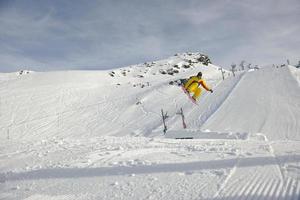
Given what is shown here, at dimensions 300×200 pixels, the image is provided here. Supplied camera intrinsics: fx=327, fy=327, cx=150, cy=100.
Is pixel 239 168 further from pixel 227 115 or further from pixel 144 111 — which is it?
pixel 144 111

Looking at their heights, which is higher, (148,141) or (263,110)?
(263,110)

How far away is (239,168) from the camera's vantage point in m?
6.83

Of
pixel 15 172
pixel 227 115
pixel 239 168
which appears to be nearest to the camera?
pixel 239 168

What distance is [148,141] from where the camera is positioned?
1184cm

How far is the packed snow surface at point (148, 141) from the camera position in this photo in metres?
6.11

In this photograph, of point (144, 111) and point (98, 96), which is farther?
point (98, 96)

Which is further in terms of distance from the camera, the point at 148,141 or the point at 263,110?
the point at 263,110

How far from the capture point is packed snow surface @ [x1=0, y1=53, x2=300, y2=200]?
20.1 ft

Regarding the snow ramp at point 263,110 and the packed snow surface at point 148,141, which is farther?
the snow ramp at point 263,110

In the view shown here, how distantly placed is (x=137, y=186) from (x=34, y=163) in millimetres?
4167

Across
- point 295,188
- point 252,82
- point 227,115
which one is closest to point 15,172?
point 295,188

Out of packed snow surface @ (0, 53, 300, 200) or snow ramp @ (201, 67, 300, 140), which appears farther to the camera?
snow ramp @ (201, 67, 300, 140)

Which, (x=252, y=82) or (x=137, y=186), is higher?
(x=252, y=82)

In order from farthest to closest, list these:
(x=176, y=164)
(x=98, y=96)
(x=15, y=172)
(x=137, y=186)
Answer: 1. (x=98, y=96)
2. (x=15, y=172)
3. (x=176, y=164)
4. (x=137, y=186)
